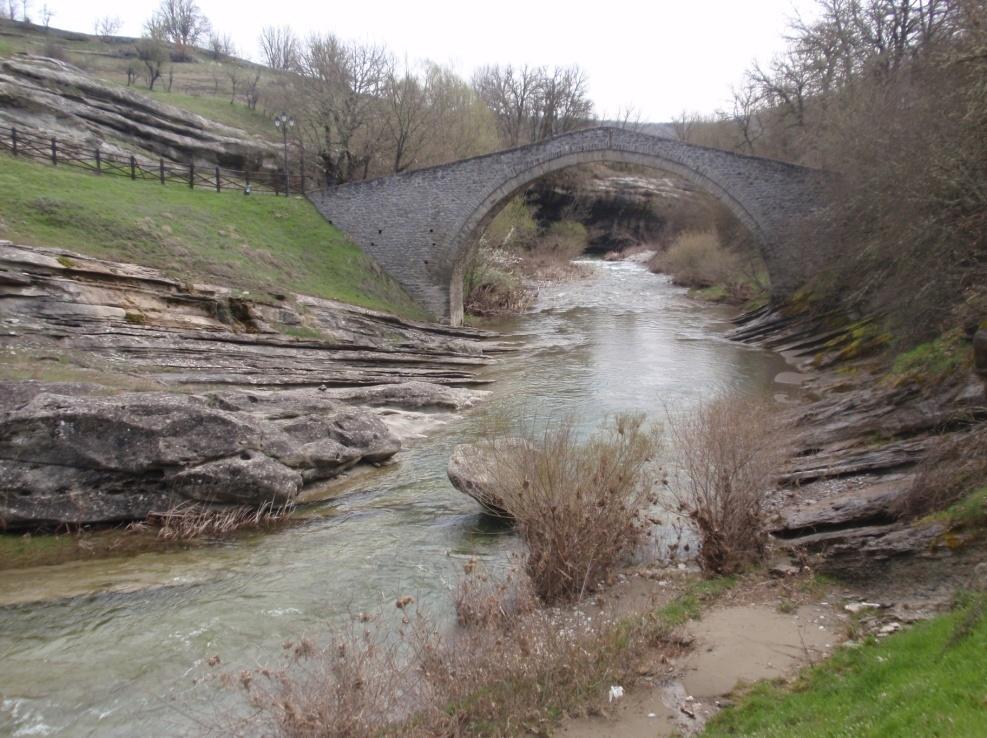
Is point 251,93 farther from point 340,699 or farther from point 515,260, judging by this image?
point 340,699

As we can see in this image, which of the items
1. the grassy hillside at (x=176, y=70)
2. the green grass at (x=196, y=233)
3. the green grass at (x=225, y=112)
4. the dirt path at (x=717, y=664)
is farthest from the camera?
the grassy hillside at (x=176, y=70)

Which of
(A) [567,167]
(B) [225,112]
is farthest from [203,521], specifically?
(B) [225,112]

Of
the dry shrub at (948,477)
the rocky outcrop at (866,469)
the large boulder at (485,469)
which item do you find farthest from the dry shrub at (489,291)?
the dry shrub at (948,477)

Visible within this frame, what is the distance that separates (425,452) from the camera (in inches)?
516

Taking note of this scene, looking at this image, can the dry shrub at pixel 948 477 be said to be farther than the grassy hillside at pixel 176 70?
No

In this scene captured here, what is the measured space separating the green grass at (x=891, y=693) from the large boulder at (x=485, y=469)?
3.58 metres

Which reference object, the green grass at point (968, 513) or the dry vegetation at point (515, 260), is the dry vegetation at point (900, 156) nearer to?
the green grass at point (968, 513)

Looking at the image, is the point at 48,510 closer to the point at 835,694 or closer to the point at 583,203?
the point at 835,694

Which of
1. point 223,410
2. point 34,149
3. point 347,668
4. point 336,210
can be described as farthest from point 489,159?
point 347,668

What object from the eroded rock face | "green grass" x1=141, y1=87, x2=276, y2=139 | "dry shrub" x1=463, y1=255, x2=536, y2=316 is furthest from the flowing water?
"green grass" x1=141, y1=87, x2=276, y2=139

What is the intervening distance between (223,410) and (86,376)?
2.66 meters

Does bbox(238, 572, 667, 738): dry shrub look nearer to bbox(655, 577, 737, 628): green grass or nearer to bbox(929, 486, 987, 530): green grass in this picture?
bbox(655, 577, 737, 628): green grass

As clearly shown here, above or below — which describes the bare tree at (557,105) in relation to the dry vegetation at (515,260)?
above

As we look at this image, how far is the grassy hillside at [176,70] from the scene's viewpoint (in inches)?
1591
